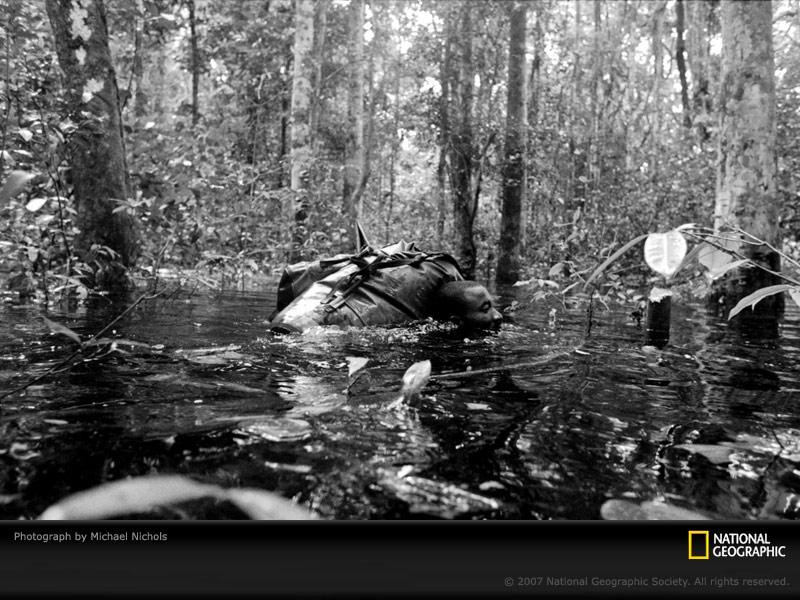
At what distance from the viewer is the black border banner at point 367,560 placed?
0.58 m

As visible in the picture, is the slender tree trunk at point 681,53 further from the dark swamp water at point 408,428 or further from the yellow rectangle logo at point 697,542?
the yellow rectangle logo at point 697,542

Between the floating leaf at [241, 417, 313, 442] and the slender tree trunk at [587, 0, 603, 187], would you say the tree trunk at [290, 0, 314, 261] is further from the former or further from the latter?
the floating leaf at [241, 417, 313, 442]

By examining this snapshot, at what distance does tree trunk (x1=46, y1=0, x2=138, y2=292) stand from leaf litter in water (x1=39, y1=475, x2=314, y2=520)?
379 centimetres

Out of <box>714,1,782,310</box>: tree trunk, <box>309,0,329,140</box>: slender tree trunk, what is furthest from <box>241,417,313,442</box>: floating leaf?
<box>309,0,329,140</box>: slender tree trunk

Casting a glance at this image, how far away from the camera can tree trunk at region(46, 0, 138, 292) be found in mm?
4355

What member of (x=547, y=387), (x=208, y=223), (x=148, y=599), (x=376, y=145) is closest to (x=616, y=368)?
(x=547, y=387)

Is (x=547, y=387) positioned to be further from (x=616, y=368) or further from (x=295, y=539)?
(x=295, y=539)

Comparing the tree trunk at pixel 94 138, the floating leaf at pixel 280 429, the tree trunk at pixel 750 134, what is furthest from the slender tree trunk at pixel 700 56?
the floating leaf at pixel 280 429

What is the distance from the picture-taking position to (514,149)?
31.7ft

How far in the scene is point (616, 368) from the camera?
230 cm

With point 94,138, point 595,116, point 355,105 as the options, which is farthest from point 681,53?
point 94,138

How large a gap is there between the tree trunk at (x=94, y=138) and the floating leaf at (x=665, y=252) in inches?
165

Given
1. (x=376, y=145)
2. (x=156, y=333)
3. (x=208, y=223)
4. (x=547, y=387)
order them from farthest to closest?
(x=376, y=145) → (x=208, y=223) → (x=156, y=333) → (x=547, y=387)

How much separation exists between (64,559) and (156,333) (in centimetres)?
252
